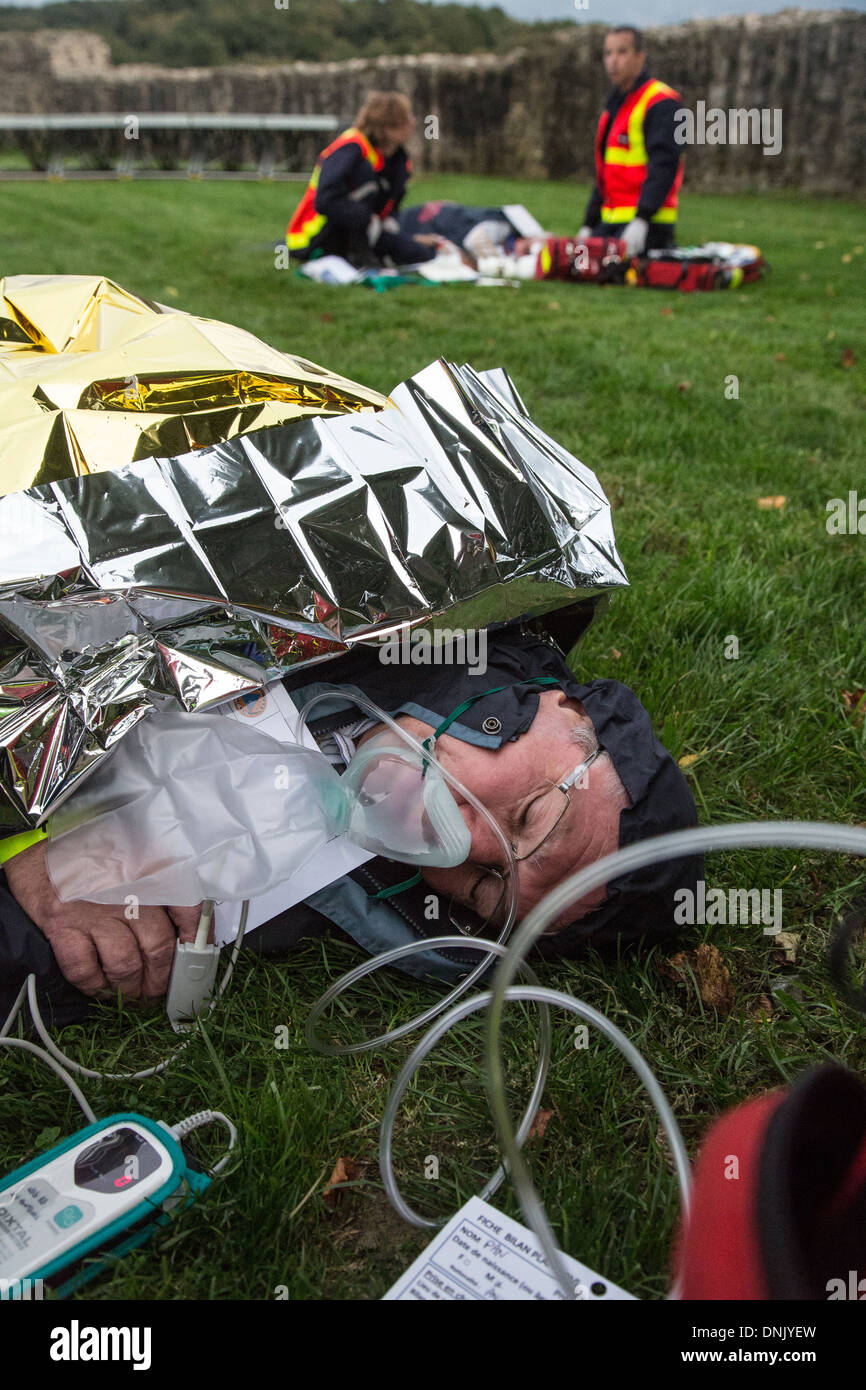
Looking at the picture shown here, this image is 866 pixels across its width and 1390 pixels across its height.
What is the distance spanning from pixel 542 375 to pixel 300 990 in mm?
3382

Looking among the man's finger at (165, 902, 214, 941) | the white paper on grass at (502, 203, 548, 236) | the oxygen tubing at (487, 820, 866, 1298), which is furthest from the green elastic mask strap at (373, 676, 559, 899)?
the white paper on grass at (502, 203, 548, 236)

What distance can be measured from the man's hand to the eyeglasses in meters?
0.47

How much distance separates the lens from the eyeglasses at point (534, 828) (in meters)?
1.56

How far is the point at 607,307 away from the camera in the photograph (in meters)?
5.78

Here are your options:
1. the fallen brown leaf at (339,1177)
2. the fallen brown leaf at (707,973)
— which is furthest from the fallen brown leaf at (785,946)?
the fallen brown leaf at (339,1177)

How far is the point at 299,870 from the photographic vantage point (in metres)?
1.58

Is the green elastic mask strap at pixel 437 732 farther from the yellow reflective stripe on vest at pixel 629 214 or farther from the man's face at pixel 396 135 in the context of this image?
the yellow reflective stripe on vest at pixel 629 214

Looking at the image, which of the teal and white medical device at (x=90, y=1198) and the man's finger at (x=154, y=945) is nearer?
the teal and white medical device at (x=90, y=1198)

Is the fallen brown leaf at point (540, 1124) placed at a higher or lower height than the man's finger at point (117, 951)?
lower

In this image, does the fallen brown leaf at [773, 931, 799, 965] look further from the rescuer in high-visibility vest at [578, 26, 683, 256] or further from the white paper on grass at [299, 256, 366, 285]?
the rescuer in high-visibility vest at [578, 26, 683, 256]

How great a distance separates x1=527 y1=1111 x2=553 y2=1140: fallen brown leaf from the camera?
1.34m

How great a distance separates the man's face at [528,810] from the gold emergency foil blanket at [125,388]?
0.61 meters

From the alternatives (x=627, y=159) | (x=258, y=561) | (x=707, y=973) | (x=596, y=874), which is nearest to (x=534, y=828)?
(x=707, y=973)
